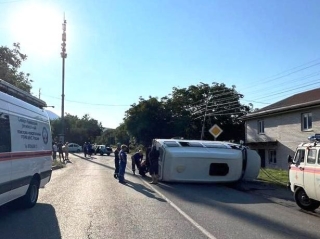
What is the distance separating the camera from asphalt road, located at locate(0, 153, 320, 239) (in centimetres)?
810

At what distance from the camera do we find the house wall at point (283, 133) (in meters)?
30.5

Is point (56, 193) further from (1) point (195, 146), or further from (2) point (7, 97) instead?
(1) point (195, 146)

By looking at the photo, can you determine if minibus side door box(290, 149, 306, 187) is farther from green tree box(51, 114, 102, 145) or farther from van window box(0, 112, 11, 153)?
green tree box(51, 114, 102, 145)

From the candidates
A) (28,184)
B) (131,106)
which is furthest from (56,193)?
(131,106)

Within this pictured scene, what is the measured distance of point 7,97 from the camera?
8883 millimetres

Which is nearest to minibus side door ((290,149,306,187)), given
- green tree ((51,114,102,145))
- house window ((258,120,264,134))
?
house window ((258,120,264,134))

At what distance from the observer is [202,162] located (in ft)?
58.5

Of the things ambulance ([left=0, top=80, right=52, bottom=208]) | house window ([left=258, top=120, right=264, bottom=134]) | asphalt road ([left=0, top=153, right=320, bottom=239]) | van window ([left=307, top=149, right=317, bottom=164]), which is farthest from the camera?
house window ([left=258, top=120, right=264, bottom=134])

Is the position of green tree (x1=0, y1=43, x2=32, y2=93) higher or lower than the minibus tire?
higher

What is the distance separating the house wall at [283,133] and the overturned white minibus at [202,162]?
12.5 meters

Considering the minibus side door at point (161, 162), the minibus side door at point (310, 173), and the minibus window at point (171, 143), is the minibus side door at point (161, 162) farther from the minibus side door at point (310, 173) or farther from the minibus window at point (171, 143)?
the minibus side door at point (310, 173)

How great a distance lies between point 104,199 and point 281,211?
16.3 feet

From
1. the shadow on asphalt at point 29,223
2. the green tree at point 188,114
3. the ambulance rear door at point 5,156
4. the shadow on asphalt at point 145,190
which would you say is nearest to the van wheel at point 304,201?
the shadow on asphalt at point 145,190

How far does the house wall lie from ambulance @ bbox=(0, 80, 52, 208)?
874 inches
